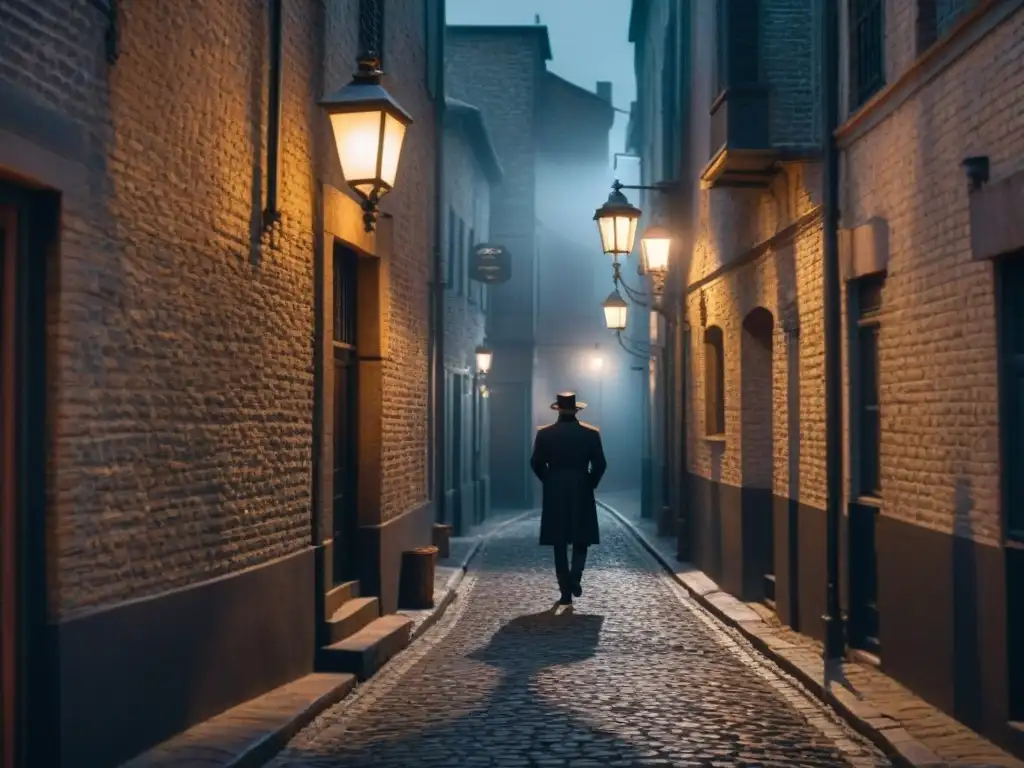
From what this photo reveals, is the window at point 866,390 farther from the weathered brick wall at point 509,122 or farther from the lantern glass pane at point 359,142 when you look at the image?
the weathered brick wall at point 509,122

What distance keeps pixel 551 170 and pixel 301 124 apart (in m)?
26.9

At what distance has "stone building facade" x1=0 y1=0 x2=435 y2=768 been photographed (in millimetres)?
5531

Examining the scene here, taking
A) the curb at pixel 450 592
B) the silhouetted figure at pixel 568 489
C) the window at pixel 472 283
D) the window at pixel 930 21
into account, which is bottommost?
the curb at pixel 450 592

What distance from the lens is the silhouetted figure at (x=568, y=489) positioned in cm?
1282

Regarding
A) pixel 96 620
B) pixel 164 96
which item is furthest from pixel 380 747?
pixel 164 96

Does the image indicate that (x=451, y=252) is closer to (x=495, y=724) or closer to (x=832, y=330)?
(x=832, y=330)

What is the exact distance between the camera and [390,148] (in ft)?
28.7

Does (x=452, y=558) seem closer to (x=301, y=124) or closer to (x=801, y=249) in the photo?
(x=801, y=249)

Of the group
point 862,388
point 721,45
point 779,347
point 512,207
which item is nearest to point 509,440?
point 512,207

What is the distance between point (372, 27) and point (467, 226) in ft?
44.6

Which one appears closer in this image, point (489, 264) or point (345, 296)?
point (345, 296)

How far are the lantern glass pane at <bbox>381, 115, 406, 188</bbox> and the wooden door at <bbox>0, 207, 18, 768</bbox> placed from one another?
3487mm

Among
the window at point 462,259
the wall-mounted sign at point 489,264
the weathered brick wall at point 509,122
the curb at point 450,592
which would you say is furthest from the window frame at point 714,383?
the weathered brick wall at point 509,122

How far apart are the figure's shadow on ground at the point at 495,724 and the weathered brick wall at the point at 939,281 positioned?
227 centimetres
